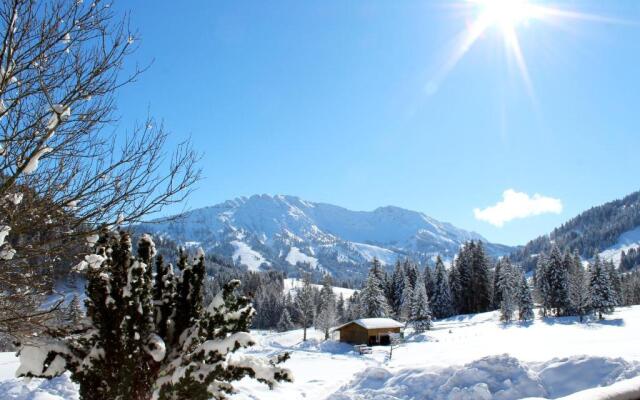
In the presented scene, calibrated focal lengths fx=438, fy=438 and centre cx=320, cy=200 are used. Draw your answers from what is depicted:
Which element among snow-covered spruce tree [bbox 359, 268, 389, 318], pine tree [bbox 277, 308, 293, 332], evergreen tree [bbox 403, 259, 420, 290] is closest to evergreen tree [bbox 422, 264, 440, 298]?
evergreen tree [bbox 403, 259, 420, 290]

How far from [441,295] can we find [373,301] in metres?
18.5

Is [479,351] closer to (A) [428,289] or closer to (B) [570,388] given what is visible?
(B) [570,388]

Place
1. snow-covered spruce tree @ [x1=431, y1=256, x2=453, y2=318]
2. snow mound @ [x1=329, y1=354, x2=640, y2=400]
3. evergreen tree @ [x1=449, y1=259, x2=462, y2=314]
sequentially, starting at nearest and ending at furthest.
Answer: snow mound @ [x1=329, y1=354, x2=640, y2=400] < snow-covered spruce tree @ [x1=431, y1=256, x2=453, y2=318] < evergreen tree @ [x1=449, y1=259, x2=462, y2=314]

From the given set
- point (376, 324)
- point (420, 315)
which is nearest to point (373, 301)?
point (420, 315)

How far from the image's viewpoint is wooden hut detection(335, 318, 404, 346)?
151 ft

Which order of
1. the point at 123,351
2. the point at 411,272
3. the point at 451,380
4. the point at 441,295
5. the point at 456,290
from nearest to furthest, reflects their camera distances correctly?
the point at 123,351 → the point at 451,380 → the point at 441,295 → the point at 456,290 → the point at 411,272

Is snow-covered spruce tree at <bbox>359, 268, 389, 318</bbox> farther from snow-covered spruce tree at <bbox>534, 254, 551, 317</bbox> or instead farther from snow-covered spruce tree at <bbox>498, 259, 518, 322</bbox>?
snow-covered spruce tree at <bbox>534, 254, 551, 317</bbox>

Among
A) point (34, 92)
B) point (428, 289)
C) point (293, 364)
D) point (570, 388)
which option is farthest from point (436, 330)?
point (34, 92)

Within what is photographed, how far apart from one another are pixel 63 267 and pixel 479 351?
31210 millimetres

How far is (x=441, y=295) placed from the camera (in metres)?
68.4

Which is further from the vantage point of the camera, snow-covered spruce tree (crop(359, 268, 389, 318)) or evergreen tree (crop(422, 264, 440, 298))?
evergreen tree (crop(422, 264, 440, 298))

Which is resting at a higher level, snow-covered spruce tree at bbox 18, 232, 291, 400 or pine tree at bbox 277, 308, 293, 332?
snow-covered spruce tree at bbox 18, 232, 291, 400

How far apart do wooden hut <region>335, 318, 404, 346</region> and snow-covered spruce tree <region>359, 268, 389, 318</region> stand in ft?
18.0

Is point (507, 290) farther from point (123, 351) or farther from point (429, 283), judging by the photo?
point (123, 351)
